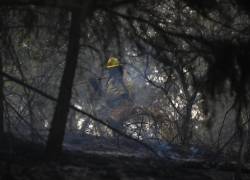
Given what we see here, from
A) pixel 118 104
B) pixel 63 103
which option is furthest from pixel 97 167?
pixel 118 104

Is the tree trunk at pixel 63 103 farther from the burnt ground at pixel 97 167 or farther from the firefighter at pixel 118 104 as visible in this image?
the firefighter at pixel 118 104

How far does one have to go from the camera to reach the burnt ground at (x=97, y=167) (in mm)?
6543

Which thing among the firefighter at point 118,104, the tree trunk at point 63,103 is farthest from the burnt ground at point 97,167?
the firefighter at point 118,104

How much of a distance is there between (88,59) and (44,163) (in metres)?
3.44

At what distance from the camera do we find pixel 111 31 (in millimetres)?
7227

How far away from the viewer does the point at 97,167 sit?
7184 millimetres

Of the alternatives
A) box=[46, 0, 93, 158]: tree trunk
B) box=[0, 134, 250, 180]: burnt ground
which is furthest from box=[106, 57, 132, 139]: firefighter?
box=[46, 0, 93, 158]: tree trunk

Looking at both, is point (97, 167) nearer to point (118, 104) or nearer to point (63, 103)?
point (63, 103)

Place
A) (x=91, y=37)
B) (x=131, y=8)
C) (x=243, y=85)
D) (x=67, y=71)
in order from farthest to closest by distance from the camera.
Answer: (x=91, y=37) < (x=67, y=71) < (x=131, y=8) < (x=243, y=85)

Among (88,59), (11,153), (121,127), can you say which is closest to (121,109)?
(121,127)

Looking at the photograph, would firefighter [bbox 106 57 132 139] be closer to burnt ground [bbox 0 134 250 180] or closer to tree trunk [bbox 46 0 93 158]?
burnt ground [bbox 0 134 250 180]

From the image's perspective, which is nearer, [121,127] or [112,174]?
[112,174]

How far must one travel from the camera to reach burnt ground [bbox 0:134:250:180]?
6.54 metres

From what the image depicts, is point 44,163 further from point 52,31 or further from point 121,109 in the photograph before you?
point 121,109
